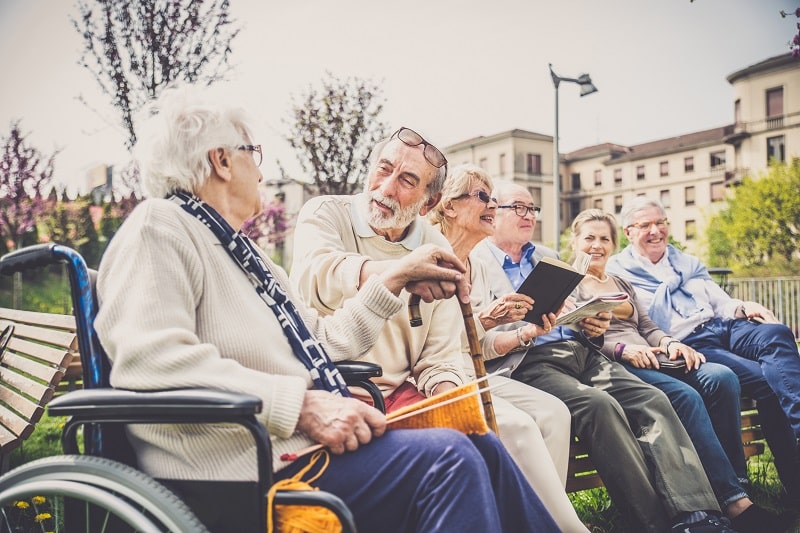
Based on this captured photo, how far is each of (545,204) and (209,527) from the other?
163 ft

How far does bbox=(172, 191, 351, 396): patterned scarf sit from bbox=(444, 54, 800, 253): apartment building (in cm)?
3448

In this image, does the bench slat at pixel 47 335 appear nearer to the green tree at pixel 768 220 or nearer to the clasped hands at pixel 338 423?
the clasped hands at pixel 338 423

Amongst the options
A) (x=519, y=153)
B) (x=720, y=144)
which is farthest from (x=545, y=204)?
(x=720, y=144)

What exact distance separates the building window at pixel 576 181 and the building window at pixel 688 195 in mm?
8565

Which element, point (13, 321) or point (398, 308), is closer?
point (398, 308)

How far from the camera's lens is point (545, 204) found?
49375 mm

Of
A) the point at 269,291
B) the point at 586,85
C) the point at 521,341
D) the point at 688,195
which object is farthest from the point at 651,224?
the point at 688,195

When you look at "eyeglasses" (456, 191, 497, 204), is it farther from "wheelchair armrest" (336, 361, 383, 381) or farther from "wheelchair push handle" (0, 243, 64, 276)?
"wheelchair push handle" (0, 243, 64, 276)

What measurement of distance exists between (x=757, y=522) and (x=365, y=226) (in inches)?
86.0

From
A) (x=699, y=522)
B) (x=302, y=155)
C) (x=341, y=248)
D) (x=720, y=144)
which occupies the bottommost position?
(x=699, y=522)

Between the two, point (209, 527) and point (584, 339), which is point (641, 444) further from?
point (209, 527)

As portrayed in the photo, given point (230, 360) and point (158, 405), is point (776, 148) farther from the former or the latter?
point (158, 405)

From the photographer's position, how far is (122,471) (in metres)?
1.38

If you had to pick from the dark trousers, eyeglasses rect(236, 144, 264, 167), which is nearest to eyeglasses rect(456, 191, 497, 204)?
the dark trousers
